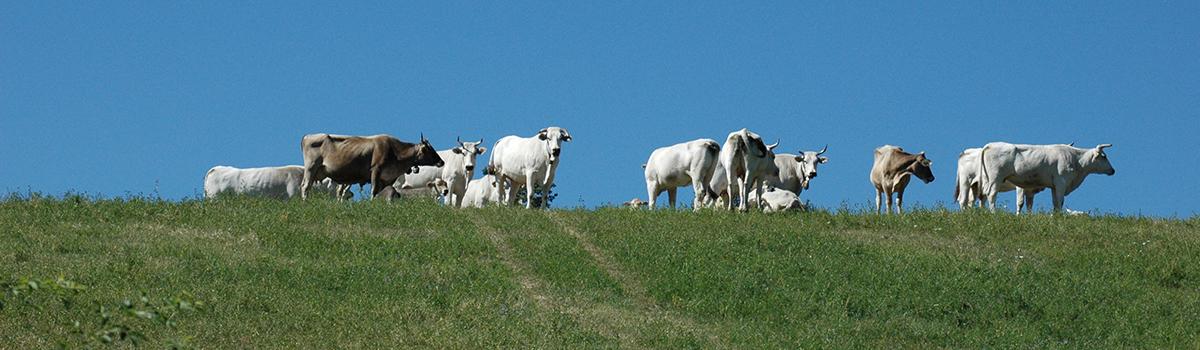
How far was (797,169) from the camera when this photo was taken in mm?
44938

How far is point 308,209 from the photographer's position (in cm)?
3188

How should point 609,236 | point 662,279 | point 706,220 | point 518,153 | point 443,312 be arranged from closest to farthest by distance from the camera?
point 443,312, point 662,279, point 609,236, point 706,220, point 518,153

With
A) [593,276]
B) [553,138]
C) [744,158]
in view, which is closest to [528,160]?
[553,138]

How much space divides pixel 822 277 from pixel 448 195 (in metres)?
19.3

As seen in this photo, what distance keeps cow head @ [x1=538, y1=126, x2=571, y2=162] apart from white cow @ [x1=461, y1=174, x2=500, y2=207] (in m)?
4.38

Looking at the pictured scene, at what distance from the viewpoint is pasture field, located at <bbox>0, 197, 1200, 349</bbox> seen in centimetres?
2211

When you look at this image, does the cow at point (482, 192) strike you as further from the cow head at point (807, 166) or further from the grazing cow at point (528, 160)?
the cow head at point (807, 166)

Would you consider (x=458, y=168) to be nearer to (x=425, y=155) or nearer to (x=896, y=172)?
(x=425, y=155)

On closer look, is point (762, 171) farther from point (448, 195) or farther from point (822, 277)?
point (448, 195)

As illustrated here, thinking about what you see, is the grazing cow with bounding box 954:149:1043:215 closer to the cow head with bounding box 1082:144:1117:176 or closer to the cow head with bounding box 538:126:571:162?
the cow head with bounding box 1082:144:1117:176

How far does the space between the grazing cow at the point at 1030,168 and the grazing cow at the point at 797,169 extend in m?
6.61

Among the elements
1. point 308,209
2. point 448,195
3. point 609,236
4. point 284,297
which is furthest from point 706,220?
point 448,195

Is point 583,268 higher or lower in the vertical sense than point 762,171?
lower

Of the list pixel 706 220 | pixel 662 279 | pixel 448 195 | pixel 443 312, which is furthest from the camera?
pixel 448 195
